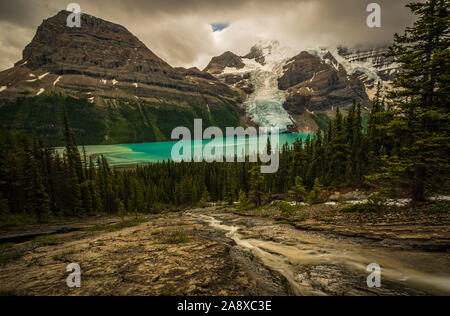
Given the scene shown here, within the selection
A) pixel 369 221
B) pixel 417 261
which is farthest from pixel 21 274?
pixel 369 221

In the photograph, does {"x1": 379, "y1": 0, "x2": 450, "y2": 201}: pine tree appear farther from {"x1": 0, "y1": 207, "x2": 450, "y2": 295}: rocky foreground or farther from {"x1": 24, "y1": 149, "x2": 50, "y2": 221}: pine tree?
{"x1": 24, "y1": 149, "x2": 50, "y2": 221}: pine tree

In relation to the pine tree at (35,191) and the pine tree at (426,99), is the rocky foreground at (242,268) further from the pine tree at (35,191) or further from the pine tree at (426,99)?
the pine tree at (35,191)

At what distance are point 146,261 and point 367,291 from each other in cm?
1030

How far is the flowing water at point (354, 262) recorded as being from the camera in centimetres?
704

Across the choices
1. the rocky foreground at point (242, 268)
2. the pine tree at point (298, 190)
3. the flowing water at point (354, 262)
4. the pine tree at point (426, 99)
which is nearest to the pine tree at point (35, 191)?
the rocky foreground at point (242, 268)

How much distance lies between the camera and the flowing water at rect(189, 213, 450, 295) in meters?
7.04

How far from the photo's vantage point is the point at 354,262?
920cm

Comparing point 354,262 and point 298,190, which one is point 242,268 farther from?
point 298,190

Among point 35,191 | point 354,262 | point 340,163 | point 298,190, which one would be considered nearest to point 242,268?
point 354,262

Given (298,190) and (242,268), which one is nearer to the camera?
(242,268)

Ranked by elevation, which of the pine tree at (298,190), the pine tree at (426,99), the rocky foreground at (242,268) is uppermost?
the pine tree at (426,99)

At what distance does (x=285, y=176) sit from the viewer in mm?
68125

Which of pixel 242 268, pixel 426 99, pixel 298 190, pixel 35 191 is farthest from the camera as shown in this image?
A: pixel 298 190

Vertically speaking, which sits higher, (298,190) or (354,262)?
(354,262)
